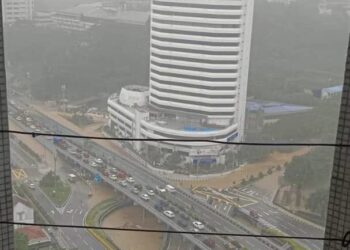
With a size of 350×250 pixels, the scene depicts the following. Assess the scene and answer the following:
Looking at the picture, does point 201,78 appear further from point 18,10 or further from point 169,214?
point 18,10

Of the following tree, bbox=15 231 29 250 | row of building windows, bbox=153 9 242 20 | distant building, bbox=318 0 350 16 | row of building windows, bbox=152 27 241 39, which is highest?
distant building, bbox=318 0 350 16

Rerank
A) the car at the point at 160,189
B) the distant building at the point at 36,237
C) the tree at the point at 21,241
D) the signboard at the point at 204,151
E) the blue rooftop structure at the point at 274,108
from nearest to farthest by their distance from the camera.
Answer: the tree at the point at 21,241 → the distant building at the point at 36,237 → the car at the point at 160,189 → the signboard at the point at 204,151 → the blue rooftop structure at the point at 274,108

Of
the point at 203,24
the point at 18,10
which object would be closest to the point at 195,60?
the point at 203,24

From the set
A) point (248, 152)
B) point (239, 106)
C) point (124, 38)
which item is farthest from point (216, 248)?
point (124, 38)

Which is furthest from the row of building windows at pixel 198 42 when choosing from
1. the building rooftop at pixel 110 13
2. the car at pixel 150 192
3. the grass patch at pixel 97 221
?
the building rooftop at pixel 110 13

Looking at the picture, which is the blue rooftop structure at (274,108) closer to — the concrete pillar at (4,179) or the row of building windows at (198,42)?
the row of building windows at (198,42)

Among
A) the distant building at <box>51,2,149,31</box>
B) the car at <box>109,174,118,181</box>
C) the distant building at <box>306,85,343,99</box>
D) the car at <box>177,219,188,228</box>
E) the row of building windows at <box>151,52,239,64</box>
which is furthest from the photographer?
the distant building at <box>51,2,149,31</box>

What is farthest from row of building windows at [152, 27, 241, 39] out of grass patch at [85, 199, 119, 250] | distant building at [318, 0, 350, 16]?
distant building at [318, 0, 350, 16]

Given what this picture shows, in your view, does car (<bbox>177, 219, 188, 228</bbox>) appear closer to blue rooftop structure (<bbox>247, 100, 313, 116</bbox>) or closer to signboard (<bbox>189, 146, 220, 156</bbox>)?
signboard (<bbox>189, 146, 220, 156</bbox>)
